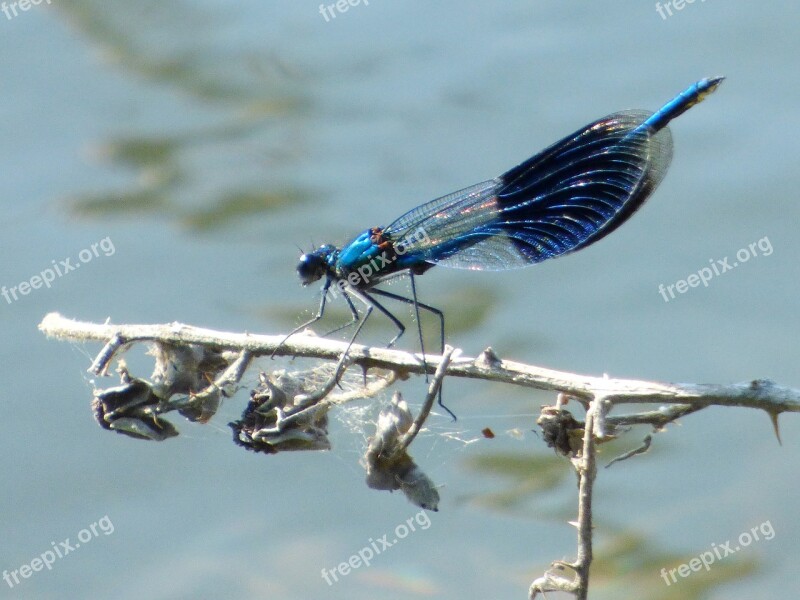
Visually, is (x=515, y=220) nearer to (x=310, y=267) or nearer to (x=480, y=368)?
(x=310, y=267)

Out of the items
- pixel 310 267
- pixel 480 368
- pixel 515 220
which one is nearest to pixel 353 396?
pixel 480 368

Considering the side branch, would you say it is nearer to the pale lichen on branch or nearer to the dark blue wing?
the pale lichen on branch

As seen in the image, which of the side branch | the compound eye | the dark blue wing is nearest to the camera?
the side branch

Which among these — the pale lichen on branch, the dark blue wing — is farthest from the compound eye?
the pale lichen on branch

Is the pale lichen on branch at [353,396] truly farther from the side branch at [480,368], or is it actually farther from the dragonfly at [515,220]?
the dragonfly at [515,220]

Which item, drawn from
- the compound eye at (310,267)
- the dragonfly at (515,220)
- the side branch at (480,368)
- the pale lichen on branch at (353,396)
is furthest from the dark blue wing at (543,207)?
the side branch at (480,368)

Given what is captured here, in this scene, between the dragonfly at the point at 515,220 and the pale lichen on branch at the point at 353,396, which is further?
the dragonfly at the point at 515,220

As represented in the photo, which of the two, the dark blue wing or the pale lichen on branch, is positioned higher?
the dark blue wing

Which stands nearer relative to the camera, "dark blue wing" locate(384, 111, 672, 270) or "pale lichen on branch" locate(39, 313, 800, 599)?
"pale lichen on branch" locate(39, 313, 800, 599)

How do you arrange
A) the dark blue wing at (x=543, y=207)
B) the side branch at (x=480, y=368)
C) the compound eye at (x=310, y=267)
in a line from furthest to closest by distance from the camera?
the compound eye at (x=310, y=267)
the dark blue wing at (x=543, y=207)
the side branch at (x=480, y=368)
